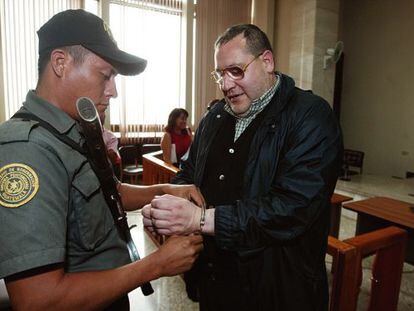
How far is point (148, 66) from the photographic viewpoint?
6.02 m

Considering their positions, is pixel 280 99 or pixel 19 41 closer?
pixel 280 99

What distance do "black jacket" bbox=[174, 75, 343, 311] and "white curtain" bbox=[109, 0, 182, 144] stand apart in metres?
5.15

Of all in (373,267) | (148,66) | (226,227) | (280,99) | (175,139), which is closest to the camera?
(226,227)

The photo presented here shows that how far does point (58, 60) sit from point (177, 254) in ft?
2.12

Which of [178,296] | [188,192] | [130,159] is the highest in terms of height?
[188,192]

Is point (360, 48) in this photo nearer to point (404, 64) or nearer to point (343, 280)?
point (404, 64)

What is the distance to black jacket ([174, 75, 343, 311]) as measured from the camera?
3.19 ft

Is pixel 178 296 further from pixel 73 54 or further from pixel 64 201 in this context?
pixel 73 54

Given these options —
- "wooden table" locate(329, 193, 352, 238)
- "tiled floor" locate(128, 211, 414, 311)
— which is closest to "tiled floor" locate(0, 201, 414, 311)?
"tiled floor" locate(128, 211, 414, 311)

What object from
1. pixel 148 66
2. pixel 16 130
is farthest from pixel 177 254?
pixel 148 66

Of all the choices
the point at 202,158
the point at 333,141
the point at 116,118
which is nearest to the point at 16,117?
the point at 202,158

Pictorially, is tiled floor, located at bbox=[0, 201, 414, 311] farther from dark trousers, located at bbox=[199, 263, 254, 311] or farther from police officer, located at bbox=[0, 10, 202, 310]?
A: police officer, located at bbox=[0, 10, 202, 310]

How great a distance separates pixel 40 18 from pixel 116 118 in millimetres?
2017

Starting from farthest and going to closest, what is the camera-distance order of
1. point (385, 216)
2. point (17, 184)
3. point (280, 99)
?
point (385, 216) → point (280, 99) → point (17, 184)
